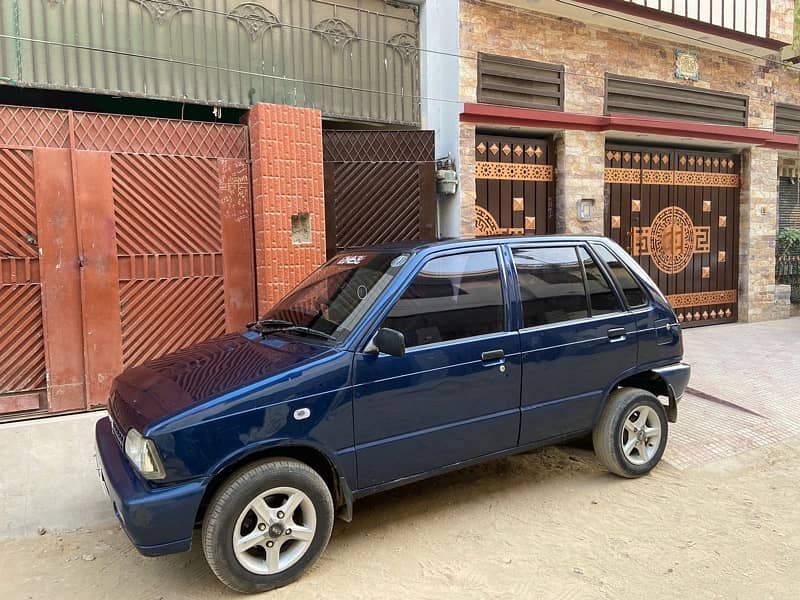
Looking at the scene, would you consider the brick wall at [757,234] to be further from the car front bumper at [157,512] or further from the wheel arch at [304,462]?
the car front bumper at [157,512]

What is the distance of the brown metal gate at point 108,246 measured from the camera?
5.78 meters

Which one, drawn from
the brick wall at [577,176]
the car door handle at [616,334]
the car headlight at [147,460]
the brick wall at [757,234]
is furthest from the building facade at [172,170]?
the brick wall at [757,234]

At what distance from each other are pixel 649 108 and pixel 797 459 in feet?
20.6

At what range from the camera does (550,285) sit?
13.2ft

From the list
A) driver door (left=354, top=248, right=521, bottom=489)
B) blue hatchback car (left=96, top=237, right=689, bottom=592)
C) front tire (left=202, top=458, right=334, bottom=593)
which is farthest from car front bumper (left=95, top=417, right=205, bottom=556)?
driver door (left=354, top=248, right=521, bottom=489)

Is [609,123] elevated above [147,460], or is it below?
above

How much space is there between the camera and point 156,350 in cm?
637

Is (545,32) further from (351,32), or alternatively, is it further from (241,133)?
(241,133)

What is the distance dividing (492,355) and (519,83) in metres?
5.87

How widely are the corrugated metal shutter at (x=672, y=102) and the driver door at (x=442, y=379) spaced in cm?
654

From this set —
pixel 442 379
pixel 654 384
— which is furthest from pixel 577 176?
pixel 442 379

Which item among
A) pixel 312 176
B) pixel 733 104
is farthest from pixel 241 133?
pixel 733 104

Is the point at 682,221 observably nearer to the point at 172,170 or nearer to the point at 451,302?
the point at 451,302

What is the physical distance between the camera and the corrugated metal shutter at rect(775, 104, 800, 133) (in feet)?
35.9
